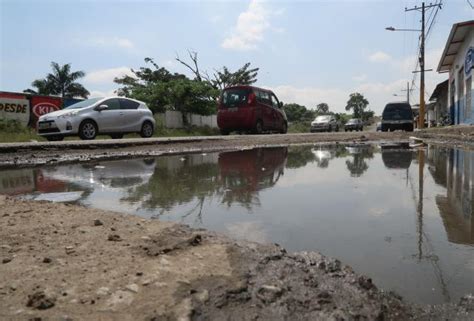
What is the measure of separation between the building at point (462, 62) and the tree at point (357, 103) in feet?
192

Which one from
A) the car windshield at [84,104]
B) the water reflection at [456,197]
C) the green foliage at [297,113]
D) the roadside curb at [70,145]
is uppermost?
the green foliage at [297,113]

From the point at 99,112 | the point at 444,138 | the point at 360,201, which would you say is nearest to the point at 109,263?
the point at 360,201

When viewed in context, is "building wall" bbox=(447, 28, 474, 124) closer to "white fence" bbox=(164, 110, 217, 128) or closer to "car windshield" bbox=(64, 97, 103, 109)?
"car windshield" bbox=(64, 97, 103, 109)

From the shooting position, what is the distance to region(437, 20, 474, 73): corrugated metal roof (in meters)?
22.7

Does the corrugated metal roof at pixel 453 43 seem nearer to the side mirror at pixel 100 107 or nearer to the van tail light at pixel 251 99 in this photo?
the van tail light at pixel 251 99

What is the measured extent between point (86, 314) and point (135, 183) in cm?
361

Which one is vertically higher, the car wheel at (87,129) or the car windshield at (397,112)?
the car windshield at (397,112)

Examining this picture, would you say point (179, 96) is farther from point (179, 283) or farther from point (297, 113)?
point (297, 113)

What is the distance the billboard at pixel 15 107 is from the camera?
2078 cm

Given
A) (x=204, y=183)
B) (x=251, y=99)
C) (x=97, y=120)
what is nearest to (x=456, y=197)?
(x=204, y=183)

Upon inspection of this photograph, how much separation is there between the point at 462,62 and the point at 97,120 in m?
22.5

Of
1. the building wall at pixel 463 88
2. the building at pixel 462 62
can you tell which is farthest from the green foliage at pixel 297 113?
the building wall at pixel 463 88

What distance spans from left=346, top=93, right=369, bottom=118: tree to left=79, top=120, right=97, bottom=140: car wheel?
8273 centimetres

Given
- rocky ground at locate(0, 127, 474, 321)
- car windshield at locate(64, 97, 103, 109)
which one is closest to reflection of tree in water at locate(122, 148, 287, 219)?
rocky ground at locate(0, 127, 474, 321)
